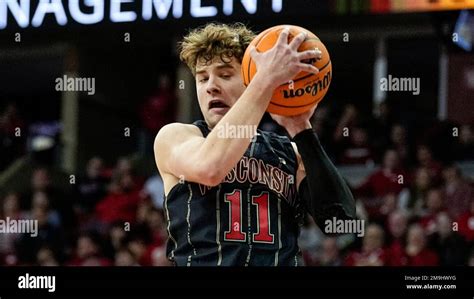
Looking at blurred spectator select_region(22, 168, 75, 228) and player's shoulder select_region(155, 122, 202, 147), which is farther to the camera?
blurred spectator select_region(22, 168, 75, 228)

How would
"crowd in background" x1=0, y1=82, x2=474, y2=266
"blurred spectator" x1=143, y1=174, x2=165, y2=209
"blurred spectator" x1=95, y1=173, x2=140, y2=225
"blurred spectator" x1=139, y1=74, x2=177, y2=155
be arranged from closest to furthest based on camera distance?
"crowd in background" x1=0, y1=82, x2=474, y2=266 < "blurred spectator" x1=143, y1=174, x2=165, y2=209 < "blurred spectator" x1=95, y1=173, x2=140, y2=225 < "blurred spectator" x1=139, y1=74, x2=177, y2=155

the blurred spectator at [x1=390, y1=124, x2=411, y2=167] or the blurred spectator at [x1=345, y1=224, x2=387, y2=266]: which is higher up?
the blurred spectator at [x1=390, y1=124, x2=411, y2=167]

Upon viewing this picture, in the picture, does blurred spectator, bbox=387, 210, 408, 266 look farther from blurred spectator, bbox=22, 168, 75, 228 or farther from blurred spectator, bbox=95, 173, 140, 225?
blurred spectator, bbox=22, 168, 75, 228

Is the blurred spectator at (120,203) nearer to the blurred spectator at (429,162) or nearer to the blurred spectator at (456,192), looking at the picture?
the blurred spectator at (429,162)

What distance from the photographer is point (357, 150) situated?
7.87 m

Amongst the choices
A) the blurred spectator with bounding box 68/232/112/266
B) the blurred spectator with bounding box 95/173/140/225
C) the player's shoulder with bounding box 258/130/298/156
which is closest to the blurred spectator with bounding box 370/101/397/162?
the blurred spectator with bounding box 95/173/140/225

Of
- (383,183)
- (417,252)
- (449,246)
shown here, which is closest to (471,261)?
(449,246)

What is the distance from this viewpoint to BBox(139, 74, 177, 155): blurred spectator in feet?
28.6

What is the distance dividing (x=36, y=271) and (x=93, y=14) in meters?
2.25

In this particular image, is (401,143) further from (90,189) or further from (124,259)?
(90,189)

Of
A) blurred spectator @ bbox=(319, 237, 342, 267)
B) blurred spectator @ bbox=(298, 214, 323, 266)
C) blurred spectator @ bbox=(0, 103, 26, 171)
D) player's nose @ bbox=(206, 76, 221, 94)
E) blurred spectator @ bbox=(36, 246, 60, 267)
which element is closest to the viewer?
player's nose @ bbox=(206, 76, 221, 94)

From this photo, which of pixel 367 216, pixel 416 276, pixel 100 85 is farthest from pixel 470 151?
pixel 100 85

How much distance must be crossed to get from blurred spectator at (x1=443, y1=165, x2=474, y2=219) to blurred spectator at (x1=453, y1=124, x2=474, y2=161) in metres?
0.36

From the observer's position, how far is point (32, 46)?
10031mm
